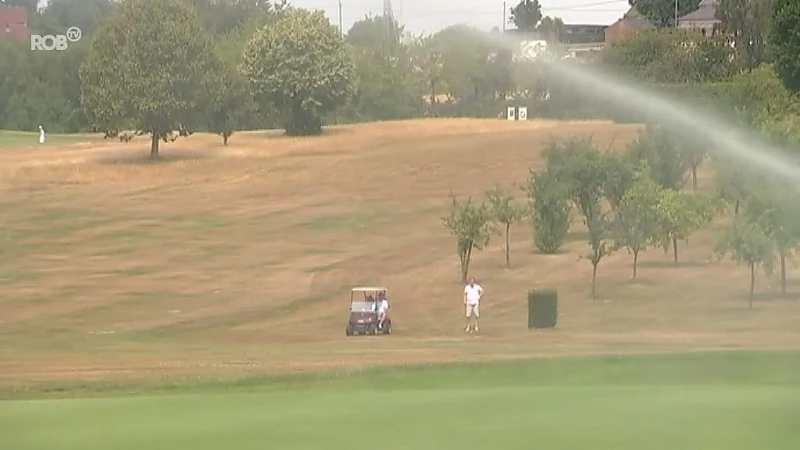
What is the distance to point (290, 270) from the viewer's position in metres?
50.0

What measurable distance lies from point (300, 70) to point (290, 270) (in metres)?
43.1

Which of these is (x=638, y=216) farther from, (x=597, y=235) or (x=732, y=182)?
(x=732, y=182)

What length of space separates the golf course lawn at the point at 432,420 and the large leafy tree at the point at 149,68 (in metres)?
61.7

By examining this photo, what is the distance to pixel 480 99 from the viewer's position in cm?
11244

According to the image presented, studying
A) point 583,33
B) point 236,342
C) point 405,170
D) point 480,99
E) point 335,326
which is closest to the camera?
point 236,342

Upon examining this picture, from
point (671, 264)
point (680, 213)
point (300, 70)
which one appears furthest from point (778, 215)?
point (300, 70)

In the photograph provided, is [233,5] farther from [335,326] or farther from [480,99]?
[335,326]

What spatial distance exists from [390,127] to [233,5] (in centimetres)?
4976

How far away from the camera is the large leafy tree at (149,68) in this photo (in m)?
77.9

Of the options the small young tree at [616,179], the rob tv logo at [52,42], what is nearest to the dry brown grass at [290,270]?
the small young tree at [616,179]

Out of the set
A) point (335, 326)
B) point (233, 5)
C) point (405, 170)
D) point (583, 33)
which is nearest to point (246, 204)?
point (405, 170)

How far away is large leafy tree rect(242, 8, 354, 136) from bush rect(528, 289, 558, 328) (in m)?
56.1

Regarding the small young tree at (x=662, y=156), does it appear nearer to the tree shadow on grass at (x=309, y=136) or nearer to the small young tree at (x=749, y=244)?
the small young tree at (x=749, y=244)

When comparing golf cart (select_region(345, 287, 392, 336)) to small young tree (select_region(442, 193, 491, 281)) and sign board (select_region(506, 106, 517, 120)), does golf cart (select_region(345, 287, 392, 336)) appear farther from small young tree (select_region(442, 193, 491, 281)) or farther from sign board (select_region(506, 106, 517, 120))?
sign board (select_region(506, 106, 517, 120))
